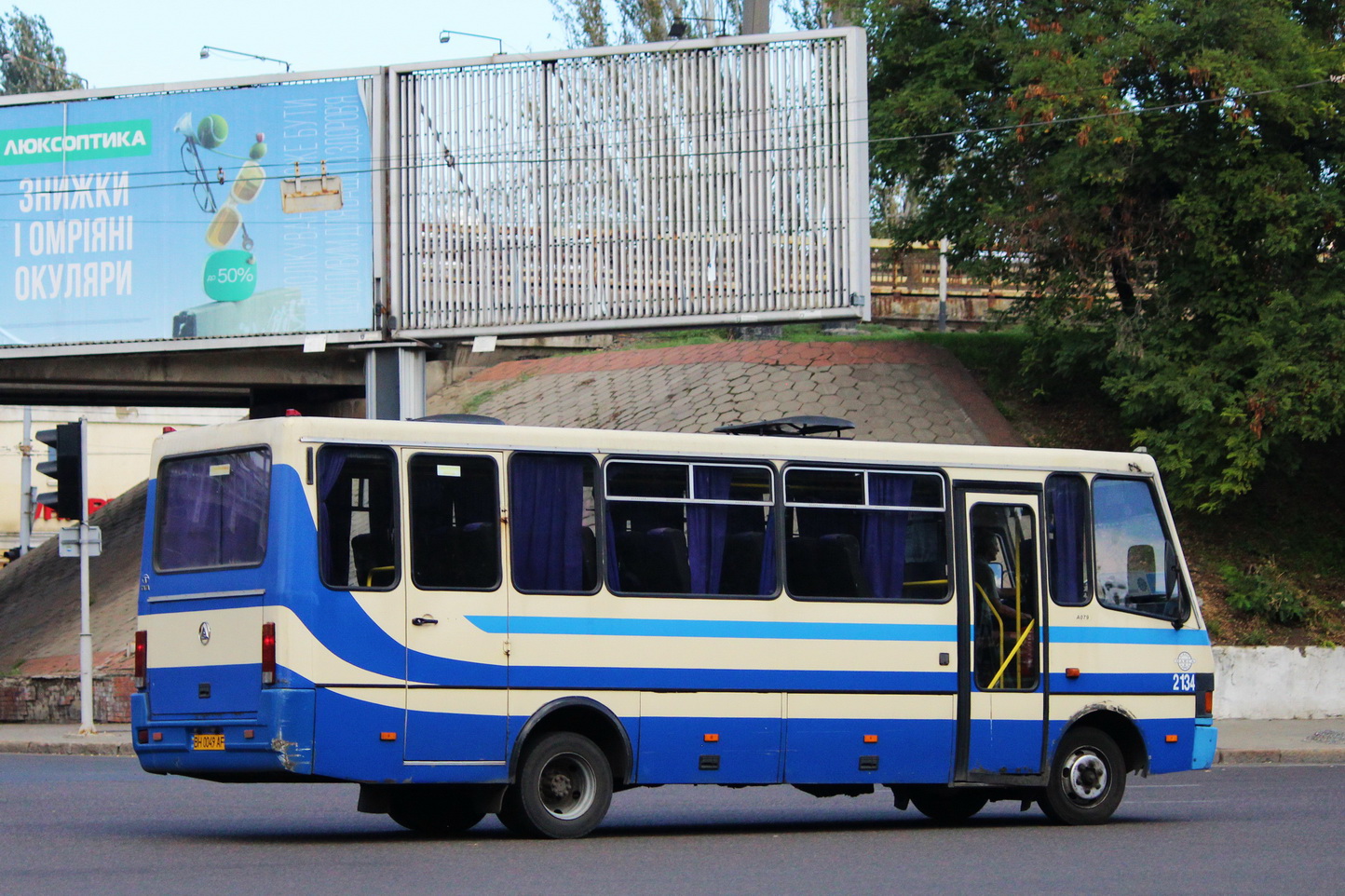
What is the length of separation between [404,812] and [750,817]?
2.89 meters

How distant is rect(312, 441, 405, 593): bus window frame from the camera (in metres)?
10.5

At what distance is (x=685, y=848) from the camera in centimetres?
1084

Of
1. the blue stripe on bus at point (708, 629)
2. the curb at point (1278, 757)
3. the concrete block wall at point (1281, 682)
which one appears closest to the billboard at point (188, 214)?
the concrete block wall at point (1281, 682)

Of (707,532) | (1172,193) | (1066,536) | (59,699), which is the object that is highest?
(1172,193)

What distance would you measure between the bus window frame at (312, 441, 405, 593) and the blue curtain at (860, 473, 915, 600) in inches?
135

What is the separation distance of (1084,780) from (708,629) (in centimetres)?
339

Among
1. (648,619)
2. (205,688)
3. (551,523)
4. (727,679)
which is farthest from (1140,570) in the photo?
(205,688)

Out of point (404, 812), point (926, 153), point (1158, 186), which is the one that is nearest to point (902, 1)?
point (926, 153)

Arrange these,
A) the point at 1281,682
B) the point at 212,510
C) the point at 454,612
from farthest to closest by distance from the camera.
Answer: the point at 1281,682, the point at 212,510, the point at 454,612

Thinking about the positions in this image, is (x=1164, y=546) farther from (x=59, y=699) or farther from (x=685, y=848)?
(x=59, y=699)

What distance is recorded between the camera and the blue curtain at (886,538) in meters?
12.3

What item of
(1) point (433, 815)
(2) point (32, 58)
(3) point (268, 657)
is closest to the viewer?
(3) point (268, 657)

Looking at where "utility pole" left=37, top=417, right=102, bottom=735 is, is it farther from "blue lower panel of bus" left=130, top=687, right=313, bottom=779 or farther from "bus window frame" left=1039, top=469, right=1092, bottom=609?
"bus window frame" left=1039, top=469, right=1092, bottom=609

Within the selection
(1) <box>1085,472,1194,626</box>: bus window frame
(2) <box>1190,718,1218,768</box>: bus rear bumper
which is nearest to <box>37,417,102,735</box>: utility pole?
(1) <box>1085,472,1194,626</box>: bus window frame
